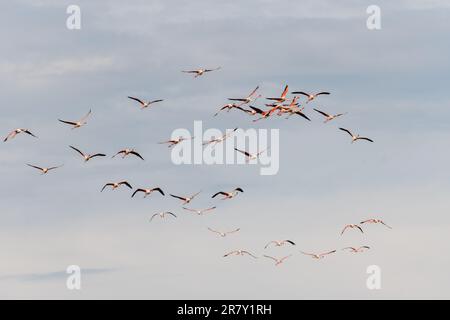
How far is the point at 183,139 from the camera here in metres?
154

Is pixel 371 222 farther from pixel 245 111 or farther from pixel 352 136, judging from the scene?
pixel 245 111

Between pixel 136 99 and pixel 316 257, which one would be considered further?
pixel 316 257

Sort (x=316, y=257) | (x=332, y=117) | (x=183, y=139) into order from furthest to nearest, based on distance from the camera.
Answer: (x=316, y=257) < (x=332, y=117) < (x=183, y=139)

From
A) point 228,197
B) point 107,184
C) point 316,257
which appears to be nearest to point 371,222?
point 316,257

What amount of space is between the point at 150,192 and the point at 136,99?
15069 millimetres

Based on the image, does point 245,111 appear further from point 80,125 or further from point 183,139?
point 80,125

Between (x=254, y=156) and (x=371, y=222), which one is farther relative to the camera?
(x=371, y=222)

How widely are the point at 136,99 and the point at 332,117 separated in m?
31.1

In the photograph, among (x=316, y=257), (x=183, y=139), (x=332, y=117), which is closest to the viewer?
(x=183, y=139)

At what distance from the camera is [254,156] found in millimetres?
156875

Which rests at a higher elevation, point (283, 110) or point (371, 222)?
point (283, 110)

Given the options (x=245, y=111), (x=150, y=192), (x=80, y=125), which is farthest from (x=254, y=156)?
(x=80, y=125)
